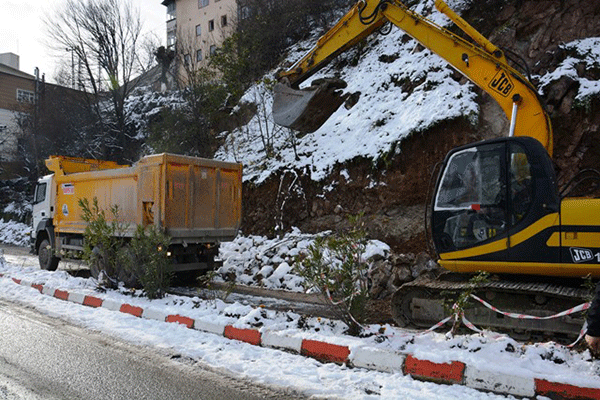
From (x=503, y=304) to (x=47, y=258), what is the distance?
12.3 meters

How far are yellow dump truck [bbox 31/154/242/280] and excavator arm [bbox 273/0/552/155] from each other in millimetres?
2141

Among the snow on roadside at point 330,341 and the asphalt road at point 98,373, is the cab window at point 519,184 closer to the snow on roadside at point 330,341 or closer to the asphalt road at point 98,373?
the snow on roadside at point 330,341

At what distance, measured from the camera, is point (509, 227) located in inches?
232

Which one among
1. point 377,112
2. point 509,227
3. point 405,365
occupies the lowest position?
point 405,365

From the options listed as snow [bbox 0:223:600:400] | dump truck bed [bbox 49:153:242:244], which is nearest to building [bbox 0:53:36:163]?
dump truck bed [bbox 49:153:242:244]

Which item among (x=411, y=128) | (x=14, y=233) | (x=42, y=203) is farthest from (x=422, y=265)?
(x=14, y=233)

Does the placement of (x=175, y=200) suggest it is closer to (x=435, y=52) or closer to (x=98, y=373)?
(x=98, y=373)

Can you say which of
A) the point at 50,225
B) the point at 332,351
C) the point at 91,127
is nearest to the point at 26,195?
the point at 91,127

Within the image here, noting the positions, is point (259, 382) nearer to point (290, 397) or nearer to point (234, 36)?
point (290, 397)

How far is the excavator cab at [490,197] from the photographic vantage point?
5766 mm

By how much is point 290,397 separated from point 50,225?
38.0 ft

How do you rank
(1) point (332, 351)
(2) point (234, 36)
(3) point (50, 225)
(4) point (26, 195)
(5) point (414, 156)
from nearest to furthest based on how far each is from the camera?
(1) point (332, 351) < (5) point (414, 156) < (3) point (50, 225) < (2) point (234, 36) < (4) point (26, 195)

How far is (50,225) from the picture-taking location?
13461 mm

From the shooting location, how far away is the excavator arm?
682cm
